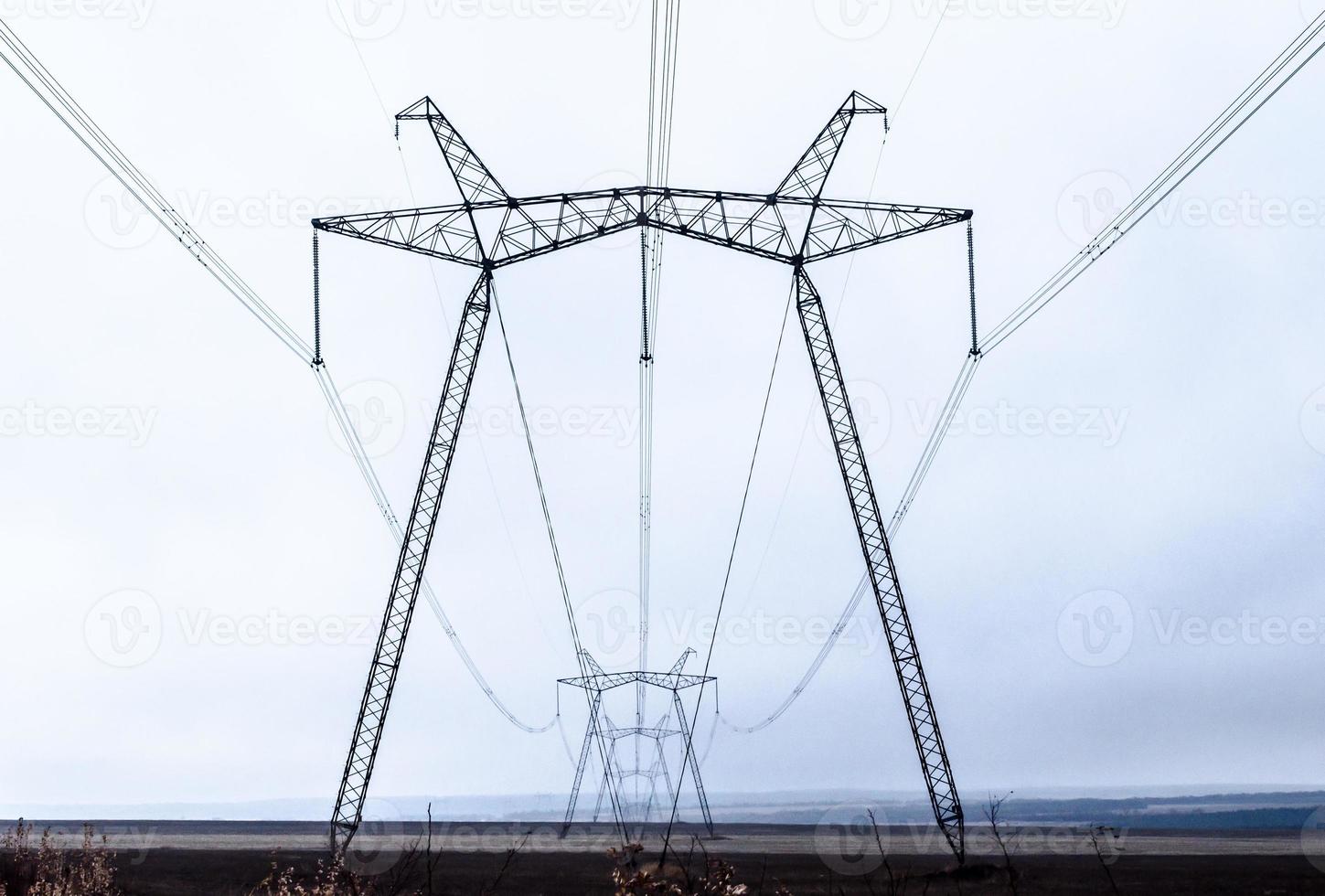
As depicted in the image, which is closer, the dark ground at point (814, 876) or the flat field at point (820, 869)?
the dark ground at point (814, 876)

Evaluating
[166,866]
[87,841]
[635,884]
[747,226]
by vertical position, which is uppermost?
[747,226]

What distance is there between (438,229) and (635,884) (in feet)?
102

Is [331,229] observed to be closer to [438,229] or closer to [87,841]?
[438,229]

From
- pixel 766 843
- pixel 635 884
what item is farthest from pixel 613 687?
pixel 635 884

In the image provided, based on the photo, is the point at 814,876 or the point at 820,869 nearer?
the point at 814,876

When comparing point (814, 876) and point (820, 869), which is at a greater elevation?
point (820, 869)

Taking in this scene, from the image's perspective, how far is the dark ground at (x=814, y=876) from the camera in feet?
169

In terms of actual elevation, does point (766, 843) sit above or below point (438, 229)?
below

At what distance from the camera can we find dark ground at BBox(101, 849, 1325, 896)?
5156 centimetres

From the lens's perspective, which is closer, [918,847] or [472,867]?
[472,867]

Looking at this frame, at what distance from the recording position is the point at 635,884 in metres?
19.9

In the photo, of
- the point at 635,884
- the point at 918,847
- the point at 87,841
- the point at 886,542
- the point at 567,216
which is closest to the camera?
the point at 635,884

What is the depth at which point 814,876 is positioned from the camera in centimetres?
5959

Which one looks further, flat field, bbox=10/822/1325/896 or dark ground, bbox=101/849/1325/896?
flat field, bbox=10/822/1325/896
